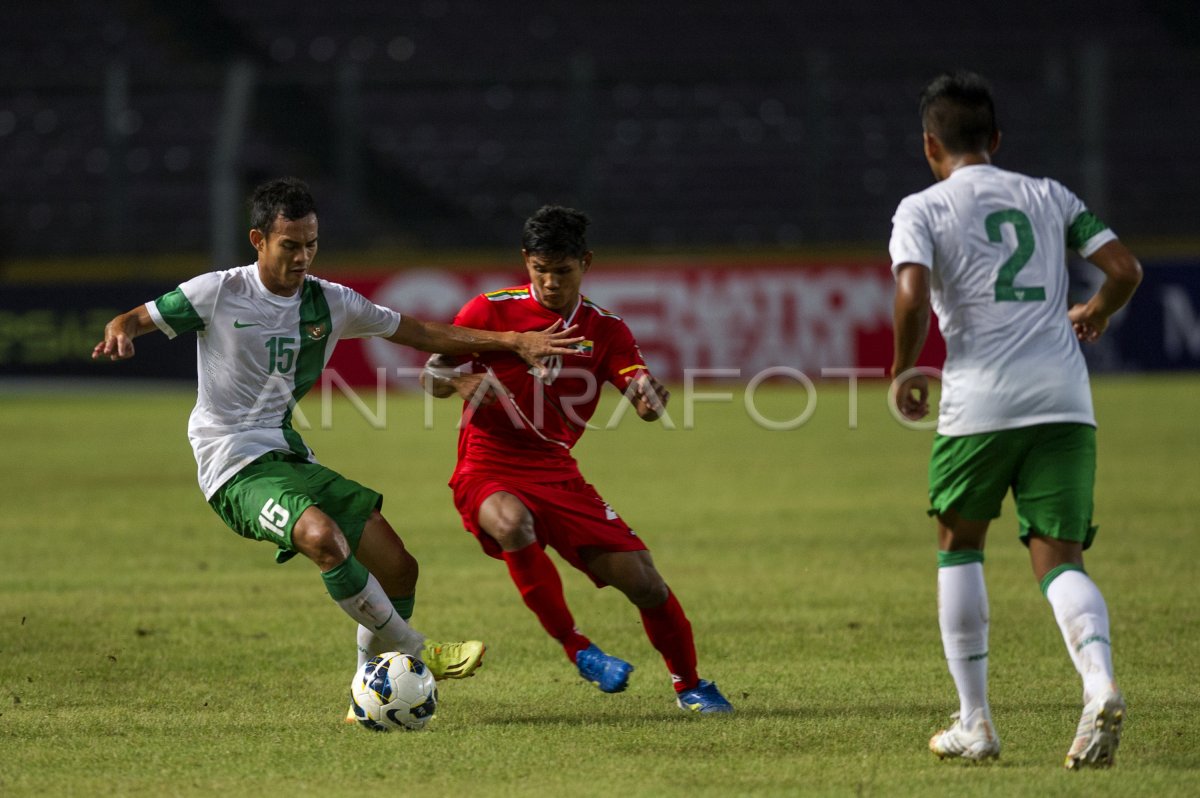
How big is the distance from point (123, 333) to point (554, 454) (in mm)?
1601

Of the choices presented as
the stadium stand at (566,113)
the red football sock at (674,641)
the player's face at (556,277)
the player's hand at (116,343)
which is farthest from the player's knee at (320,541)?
the stadium stand at (566,113)

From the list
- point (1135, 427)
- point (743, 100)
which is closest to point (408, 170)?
point (743, 100)

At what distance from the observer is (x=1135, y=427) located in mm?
15789

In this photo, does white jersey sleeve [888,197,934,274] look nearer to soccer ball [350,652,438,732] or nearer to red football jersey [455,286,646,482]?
red football jersey [455,286,646,482]

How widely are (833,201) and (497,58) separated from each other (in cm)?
704

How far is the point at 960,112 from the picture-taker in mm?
4672

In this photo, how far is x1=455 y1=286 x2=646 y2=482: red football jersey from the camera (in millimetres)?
5949

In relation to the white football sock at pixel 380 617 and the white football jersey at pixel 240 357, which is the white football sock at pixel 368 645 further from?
the white football jersey at pixel 240 357

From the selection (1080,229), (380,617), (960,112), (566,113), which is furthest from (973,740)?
(566,113)

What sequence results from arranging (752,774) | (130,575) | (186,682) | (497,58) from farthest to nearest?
(497,58) < (130,575) < (186,682) < (752,774)

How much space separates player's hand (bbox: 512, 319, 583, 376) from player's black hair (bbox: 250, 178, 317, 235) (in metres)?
0.86

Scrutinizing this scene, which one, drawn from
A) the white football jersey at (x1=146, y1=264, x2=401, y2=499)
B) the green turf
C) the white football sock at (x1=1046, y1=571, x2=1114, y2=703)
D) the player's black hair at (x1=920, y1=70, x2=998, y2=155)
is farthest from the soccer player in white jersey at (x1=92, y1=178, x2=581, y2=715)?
the white football sock at (x1=1046, y1=571, x2=1114, y2=703)

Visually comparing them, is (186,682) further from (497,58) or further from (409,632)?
(497,58)

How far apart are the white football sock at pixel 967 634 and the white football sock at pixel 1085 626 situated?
8.2 inches
